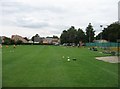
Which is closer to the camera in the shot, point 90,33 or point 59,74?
point 59,74

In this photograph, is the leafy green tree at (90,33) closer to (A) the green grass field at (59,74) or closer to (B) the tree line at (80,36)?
(B) the tree line at (80,36)

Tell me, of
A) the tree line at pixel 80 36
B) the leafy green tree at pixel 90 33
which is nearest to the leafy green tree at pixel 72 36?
the tree line at pixel 80 36

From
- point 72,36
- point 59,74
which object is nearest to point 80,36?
point 72,36

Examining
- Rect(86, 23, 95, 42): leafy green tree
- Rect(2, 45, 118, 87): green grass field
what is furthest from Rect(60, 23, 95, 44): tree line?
Rect(2, 45, 118, 87): green grass field

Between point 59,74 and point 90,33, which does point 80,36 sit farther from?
point 59,74

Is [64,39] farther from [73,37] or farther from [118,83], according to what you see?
[118,83]

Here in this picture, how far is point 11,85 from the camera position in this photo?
413 inches

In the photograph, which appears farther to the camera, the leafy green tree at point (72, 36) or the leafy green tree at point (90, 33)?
the leafy green tree at point (90, 33)

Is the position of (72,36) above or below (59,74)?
above

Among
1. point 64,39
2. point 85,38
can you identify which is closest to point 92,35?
point 85,38

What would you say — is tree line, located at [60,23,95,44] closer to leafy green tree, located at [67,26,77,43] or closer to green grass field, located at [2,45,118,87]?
leafy green tree, located at [67,26,77,43]

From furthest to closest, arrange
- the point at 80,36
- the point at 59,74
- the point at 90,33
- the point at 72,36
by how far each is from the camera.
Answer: the point at 72,36 < the point at 90,33 < the point at 80,36 < the point at 59,74

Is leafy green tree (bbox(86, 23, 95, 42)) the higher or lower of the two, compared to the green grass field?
higher

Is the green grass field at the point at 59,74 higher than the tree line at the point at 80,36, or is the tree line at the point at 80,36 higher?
the tree line at the point at 80,36
